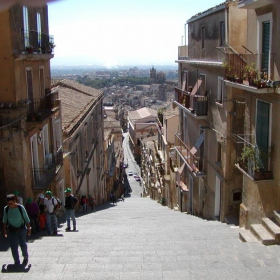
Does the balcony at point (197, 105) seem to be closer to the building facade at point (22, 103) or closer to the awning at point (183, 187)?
the awning at point (183, 187)

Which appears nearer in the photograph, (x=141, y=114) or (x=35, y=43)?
(x=35, y=43)

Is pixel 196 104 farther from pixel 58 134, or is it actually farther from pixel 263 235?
pixel 263 235

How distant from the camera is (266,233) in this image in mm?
10977

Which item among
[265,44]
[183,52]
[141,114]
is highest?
[183,52]

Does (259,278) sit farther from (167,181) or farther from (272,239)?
(167,181)

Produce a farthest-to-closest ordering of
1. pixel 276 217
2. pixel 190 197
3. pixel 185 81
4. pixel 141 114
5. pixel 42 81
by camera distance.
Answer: pixel 141 114 < pixel 190 197 < pixel 185 81 < pixel 42 81 < pixel 276 217

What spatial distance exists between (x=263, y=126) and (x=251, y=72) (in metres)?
1.70

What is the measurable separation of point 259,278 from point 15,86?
10.1 metres

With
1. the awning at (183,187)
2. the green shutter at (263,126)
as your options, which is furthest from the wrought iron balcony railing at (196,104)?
the awning at (183,187)

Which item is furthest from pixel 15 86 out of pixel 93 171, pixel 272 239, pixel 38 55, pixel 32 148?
pixel 93 171

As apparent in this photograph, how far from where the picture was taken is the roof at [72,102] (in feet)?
76.1

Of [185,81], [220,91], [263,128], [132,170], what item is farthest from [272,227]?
[132,170]

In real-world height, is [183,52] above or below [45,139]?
above

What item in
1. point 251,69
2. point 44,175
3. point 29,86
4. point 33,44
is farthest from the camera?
point 44,175
